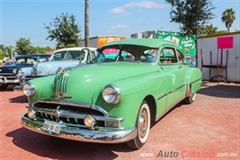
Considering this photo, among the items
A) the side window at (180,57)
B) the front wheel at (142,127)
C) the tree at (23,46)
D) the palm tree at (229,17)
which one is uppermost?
the palm tree at (229,17)

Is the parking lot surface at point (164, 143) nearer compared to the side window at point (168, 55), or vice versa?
the parking lot surface at point (164, 143)

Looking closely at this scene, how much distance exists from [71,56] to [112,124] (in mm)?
5577

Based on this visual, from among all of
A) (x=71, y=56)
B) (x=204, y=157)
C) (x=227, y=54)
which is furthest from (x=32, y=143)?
(x=227, y=54)

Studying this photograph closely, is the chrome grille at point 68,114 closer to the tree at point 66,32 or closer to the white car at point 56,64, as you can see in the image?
the white car at point 56,64

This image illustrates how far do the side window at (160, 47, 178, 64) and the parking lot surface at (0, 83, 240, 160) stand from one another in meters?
1.23

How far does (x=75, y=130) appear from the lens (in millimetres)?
2850

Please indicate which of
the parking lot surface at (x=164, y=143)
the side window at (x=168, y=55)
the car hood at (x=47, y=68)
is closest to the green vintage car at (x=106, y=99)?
the side window at (x=168, y=55)

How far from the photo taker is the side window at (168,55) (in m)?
4.50

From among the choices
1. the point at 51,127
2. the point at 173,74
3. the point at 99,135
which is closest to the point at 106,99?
the point at 99,135

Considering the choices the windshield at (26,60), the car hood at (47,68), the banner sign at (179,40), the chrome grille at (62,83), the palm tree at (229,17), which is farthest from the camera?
the palm tree at (229,17)

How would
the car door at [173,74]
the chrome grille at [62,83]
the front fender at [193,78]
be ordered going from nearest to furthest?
1. the chrome grille at [62,83]
2. the car door at [173,74]
3. the front fender at [193,78]

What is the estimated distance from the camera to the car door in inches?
166

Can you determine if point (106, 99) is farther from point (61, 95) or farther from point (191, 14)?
point (191, 14)

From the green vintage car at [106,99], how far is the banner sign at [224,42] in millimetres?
5808
